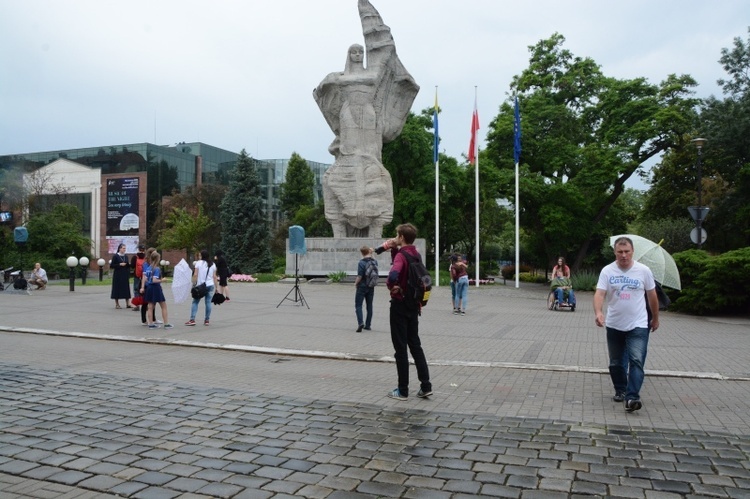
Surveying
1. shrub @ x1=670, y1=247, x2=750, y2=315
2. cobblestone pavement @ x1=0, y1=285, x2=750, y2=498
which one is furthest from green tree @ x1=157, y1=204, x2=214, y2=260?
shrub @ x1=670, y1=247, x2=750, y2=315

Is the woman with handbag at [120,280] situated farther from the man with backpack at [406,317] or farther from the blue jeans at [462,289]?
the man with backpack at [406,317]

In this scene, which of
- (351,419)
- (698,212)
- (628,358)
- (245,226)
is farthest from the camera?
(245,226)

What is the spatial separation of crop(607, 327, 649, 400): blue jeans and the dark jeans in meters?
2.10

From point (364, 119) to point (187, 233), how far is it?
25104mm

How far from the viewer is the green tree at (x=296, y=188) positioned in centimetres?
7275

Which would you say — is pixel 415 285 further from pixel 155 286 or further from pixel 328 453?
pixel 155 286

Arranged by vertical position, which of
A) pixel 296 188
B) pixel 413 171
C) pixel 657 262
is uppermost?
pixel 296 188

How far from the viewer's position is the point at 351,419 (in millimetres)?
6121

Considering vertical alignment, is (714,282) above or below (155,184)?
below

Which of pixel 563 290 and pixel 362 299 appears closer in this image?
pixel 362 299

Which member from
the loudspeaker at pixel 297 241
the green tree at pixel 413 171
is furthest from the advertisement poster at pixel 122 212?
the loudspeaker at pixel 297 241

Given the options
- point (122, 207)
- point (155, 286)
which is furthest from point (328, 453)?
point (122, 207)

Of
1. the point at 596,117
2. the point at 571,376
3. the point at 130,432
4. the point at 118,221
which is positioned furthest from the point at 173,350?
the point at 118,221

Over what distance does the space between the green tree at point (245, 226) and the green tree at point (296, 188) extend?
1034 inches
